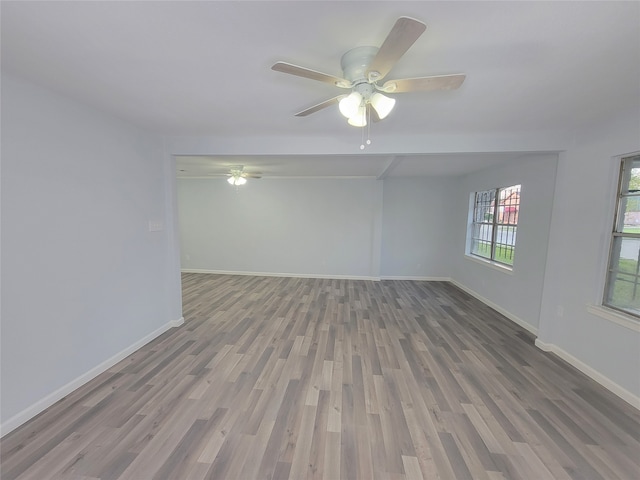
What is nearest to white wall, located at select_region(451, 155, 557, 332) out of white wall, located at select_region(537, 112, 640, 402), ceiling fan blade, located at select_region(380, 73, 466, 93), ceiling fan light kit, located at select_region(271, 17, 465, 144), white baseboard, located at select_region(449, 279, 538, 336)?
white baseboard, located at select_region(449, 279, 538, 336)

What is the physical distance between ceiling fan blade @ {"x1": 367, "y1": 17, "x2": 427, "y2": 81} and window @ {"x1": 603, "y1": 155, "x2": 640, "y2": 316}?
104 inches

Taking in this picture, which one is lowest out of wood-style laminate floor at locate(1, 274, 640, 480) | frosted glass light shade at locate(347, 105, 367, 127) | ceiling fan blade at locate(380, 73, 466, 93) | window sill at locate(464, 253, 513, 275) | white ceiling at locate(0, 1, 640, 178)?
wood-style laminate floor at locate(1, 274, 640, 480)

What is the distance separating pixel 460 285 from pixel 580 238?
3019mm

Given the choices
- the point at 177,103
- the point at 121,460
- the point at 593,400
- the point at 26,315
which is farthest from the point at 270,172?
the point at 593,400

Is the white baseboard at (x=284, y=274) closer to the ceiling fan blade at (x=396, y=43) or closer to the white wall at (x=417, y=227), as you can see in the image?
the white wall at (x=417, y=227)

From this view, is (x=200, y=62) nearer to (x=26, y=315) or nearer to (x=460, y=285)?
(x=26, y=315)

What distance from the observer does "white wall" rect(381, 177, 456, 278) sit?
5766 millimetres

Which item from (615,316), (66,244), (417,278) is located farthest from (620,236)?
(66,244)

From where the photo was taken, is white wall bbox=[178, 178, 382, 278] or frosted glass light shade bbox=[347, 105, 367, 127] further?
white wall bbox=[178, 178, 382, 278]

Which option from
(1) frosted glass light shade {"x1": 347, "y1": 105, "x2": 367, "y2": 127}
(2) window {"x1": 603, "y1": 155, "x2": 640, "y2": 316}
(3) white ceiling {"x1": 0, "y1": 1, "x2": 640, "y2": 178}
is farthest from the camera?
(2) window {"x1": 603, "y1": 155, "x2": 640, "y2": 316}

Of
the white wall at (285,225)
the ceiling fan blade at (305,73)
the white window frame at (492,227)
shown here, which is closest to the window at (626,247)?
the white window frame at (492,227)

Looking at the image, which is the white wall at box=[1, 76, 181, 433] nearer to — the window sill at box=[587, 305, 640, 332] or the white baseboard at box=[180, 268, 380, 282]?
the white baseboard at box=[180, 268, 380, 282]

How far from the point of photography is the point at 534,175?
3.41m

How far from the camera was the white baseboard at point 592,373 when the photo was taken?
2.06 meters
